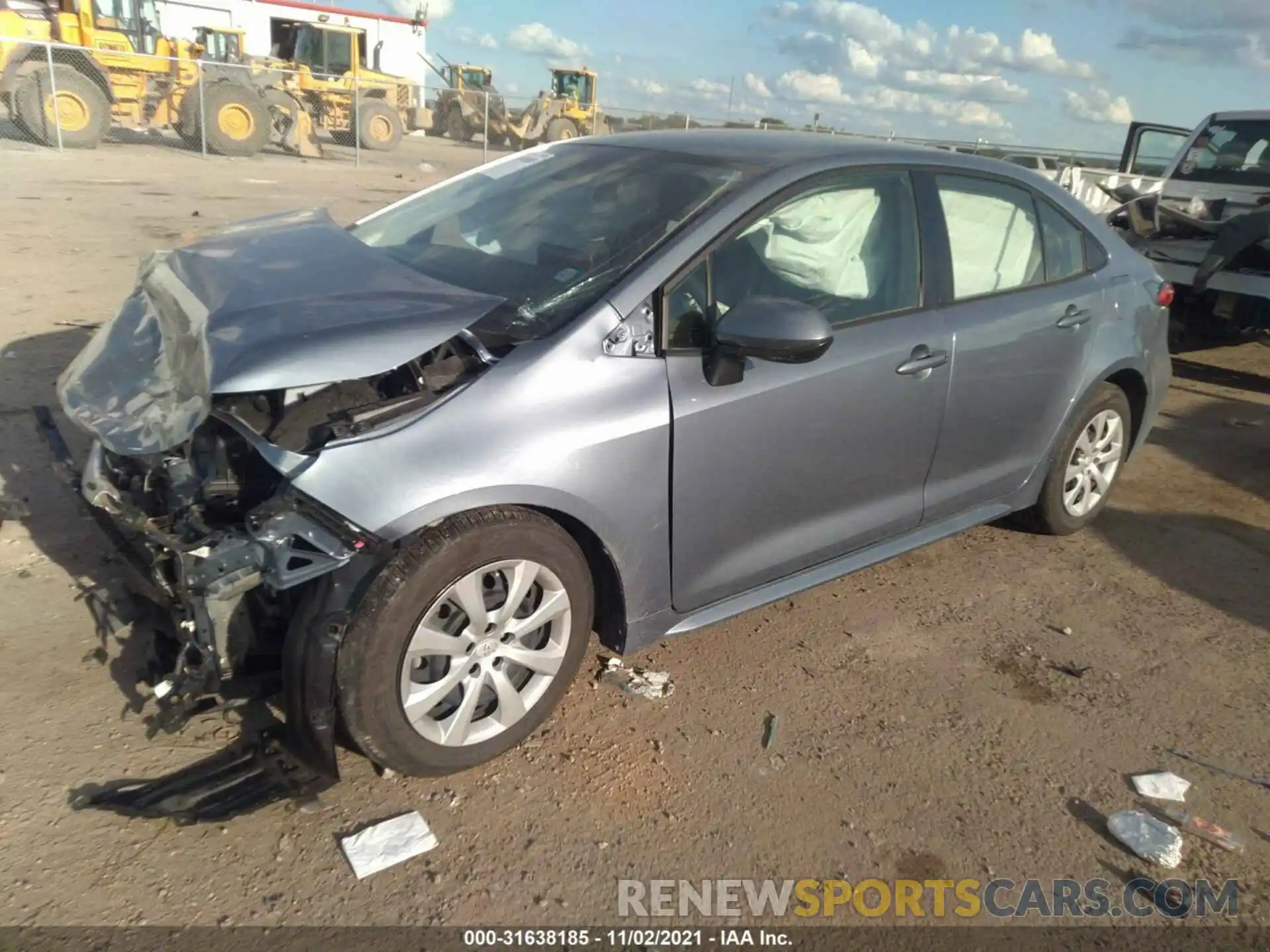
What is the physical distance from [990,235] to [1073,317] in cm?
57

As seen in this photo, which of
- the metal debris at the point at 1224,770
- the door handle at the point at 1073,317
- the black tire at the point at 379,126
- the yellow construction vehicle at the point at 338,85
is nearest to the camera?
the metal debris at the point at 1224,770

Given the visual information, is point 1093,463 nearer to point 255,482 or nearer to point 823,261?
point 823,261

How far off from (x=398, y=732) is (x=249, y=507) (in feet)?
2.45

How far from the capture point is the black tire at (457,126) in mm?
31516

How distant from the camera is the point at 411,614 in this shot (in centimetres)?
247

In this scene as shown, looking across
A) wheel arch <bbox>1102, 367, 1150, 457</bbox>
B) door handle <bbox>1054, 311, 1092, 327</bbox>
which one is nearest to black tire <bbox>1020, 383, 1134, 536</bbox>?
wheel arch <bbox>1102, 367, 1150, 457</bbox>

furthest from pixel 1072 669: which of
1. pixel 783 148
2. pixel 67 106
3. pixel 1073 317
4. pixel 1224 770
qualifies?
pixel 67 106

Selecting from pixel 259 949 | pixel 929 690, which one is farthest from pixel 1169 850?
pixel 259 949

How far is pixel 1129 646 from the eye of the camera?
370cm

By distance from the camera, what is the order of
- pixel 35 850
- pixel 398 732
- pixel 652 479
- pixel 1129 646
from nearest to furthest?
pixel 35 850 → pixel 398 732 → pixel 652 479 → pixel 1129 646

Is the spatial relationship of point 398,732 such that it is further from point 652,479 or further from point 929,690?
point 929,690

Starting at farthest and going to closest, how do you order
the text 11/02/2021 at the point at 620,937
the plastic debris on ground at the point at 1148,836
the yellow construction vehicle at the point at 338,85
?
the yellow construction vehicle at the point at 338,85, the plastic debris on ground at the point at 1148,836, the text 11/02/2021 at the point at 620,937

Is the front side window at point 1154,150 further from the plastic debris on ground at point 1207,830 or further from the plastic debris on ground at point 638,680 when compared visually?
the plastic debris on ground at point 638,680

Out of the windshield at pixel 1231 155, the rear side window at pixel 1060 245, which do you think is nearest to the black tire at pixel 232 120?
the windshield at pixel 1231 155
